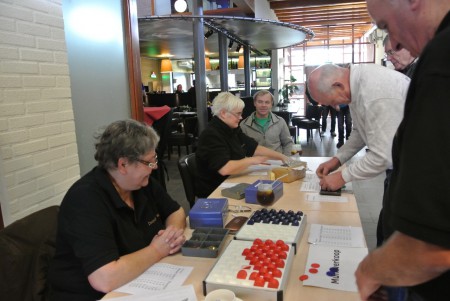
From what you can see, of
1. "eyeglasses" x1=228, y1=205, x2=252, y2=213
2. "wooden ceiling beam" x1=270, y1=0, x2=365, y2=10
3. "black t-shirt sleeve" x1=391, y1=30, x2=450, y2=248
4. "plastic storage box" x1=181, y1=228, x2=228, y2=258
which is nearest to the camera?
"black t-shirt sleeve" x1=391, y1=30, x2=450, y2=248

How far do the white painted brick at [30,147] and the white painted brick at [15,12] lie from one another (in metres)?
0.66

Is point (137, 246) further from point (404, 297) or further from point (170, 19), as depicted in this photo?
point (170, 19)

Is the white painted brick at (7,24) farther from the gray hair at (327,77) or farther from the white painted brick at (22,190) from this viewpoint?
the gray hair at (327,77)

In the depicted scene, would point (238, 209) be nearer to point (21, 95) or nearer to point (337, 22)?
point (21, 95)

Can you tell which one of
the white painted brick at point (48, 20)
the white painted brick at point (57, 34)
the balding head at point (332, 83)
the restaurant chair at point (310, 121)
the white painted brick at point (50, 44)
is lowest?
the restaurant chair at point (310, 121)

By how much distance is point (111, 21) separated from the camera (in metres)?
2.70

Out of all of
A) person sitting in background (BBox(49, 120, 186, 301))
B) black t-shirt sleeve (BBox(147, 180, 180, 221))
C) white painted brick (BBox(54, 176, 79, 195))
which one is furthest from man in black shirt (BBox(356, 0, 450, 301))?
white painted brick (BBox(54, 176, 79, 195))

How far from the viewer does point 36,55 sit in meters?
2.13

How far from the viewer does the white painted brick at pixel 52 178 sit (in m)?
2.17

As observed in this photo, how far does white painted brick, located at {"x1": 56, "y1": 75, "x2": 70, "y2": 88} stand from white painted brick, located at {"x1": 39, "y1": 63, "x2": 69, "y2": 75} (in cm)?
2

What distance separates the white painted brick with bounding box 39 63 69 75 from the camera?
7.14 feet

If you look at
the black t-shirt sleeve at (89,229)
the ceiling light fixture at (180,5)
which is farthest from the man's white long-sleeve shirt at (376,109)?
the ceiling light fixture at (180,5)

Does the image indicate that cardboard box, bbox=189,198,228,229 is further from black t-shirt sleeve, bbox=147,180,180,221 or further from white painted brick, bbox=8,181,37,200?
white painted brick, bbox=8,181,37,200

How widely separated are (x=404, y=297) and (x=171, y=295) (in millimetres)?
619
